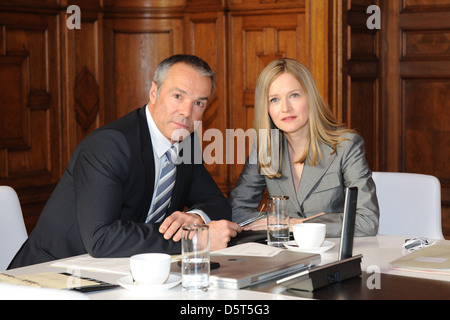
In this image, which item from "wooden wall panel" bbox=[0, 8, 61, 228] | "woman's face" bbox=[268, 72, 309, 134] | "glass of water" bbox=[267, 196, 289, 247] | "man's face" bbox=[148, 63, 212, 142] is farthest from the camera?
"wooden wall panel" bbox=[0, 8, 61, 228]

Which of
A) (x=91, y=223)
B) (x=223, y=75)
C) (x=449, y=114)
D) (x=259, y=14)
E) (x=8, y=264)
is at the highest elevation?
(x=259, y=14)

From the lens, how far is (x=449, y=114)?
441 centimetres

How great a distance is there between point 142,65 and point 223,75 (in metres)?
0.66

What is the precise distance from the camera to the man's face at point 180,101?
93.4 inches

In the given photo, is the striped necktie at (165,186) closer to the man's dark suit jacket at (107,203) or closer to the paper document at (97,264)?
the man's dark suit jacket at (107,203)

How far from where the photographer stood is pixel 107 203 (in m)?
2.05

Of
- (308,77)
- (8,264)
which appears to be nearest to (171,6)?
(308,77)

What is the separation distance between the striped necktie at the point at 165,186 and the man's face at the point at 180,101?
0.07 meters

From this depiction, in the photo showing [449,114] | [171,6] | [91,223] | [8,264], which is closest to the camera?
[91,223]

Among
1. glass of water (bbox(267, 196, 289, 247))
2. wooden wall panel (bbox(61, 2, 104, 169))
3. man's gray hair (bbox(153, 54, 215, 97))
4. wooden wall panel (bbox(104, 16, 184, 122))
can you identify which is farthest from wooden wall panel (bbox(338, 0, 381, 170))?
glass of water (bbox(267, 196, 289, 247))

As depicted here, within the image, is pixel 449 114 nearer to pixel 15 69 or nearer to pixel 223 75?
pixel 223 75

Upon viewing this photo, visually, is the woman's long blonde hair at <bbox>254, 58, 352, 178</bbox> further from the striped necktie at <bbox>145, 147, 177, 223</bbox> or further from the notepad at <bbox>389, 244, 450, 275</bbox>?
the notepad at <bbox>389, 244, 450, 275</bbox>

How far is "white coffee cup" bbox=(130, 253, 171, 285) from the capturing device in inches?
59.1

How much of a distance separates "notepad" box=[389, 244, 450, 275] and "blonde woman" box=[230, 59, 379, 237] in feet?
1.98
